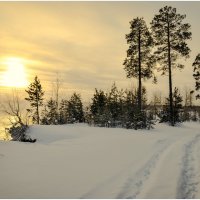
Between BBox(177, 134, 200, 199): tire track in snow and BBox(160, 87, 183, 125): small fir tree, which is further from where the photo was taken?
BBox(160, 87, 183, 125): small fir tree

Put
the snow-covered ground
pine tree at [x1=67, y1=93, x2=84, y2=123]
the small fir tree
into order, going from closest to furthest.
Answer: the snow-covered ground → the small fir tree → pine tree at [x1=67, y1=93, x2=84, y2=123]

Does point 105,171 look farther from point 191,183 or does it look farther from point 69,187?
point 191,183

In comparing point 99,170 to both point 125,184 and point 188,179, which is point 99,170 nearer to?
point 125,184

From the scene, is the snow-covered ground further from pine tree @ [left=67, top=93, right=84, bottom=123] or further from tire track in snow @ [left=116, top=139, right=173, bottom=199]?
pine tree @ [left=67, top=93, right=84, bottom=123]

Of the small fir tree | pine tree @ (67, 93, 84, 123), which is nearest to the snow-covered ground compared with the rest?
the small fir tree

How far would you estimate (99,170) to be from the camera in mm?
9953

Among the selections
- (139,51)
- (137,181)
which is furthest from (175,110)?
(137,181)

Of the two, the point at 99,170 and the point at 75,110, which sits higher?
the point at 75,110

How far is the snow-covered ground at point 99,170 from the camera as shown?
7602 millimetres

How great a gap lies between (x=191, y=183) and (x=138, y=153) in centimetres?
480

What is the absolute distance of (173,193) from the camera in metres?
7.49

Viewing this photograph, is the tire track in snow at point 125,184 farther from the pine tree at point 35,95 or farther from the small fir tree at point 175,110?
the pine tree at point 35,95

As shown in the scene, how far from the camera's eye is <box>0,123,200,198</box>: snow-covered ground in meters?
7.60

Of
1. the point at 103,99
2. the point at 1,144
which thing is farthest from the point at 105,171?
the point at 103,99
